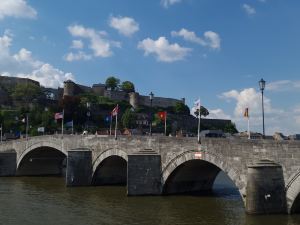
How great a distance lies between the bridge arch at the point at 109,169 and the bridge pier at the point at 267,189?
52.0ft

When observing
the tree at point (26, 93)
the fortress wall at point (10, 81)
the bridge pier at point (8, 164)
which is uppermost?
the fortress wall at point (10, 81)

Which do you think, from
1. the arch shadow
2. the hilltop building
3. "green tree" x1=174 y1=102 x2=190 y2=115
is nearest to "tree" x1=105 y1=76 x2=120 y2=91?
the hilltop building

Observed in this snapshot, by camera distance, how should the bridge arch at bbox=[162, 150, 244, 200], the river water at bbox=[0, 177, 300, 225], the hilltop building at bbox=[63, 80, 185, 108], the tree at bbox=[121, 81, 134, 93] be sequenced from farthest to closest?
the tree at bbox=[121, 81, 134, 93] < the hilltop building at bbox=[63, 80, 185, 108] < the bridge arch at bbox=[162, 150, 244, 200] < the river water at bbox=[0, 177, 300, 225]

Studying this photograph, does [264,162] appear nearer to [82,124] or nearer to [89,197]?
[89,197]

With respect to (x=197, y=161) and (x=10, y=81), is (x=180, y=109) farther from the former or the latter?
(x=197, y=161)

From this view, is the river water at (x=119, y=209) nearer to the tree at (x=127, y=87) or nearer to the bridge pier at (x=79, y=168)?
the bridge pier at (x=79, y=168)

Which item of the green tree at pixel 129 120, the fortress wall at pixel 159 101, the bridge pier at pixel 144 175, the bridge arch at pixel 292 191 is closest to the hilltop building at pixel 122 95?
the fortress wall at pixel 159 101

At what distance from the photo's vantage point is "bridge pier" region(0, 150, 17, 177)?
52.3 m

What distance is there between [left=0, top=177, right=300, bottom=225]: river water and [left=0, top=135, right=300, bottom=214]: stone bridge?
1076 mm

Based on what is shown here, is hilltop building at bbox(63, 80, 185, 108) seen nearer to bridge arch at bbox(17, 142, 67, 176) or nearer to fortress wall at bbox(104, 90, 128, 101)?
fortress wall at bbox(104, 90, 128, 101)

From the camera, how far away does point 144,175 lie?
30.1m

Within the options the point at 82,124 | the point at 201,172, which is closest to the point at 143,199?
the point at 201,172

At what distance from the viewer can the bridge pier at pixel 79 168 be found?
37.4 meters

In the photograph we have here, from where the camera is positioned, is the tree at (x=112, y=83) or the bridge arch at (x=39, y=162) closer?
the bridge arch at (x=39, y=162)
